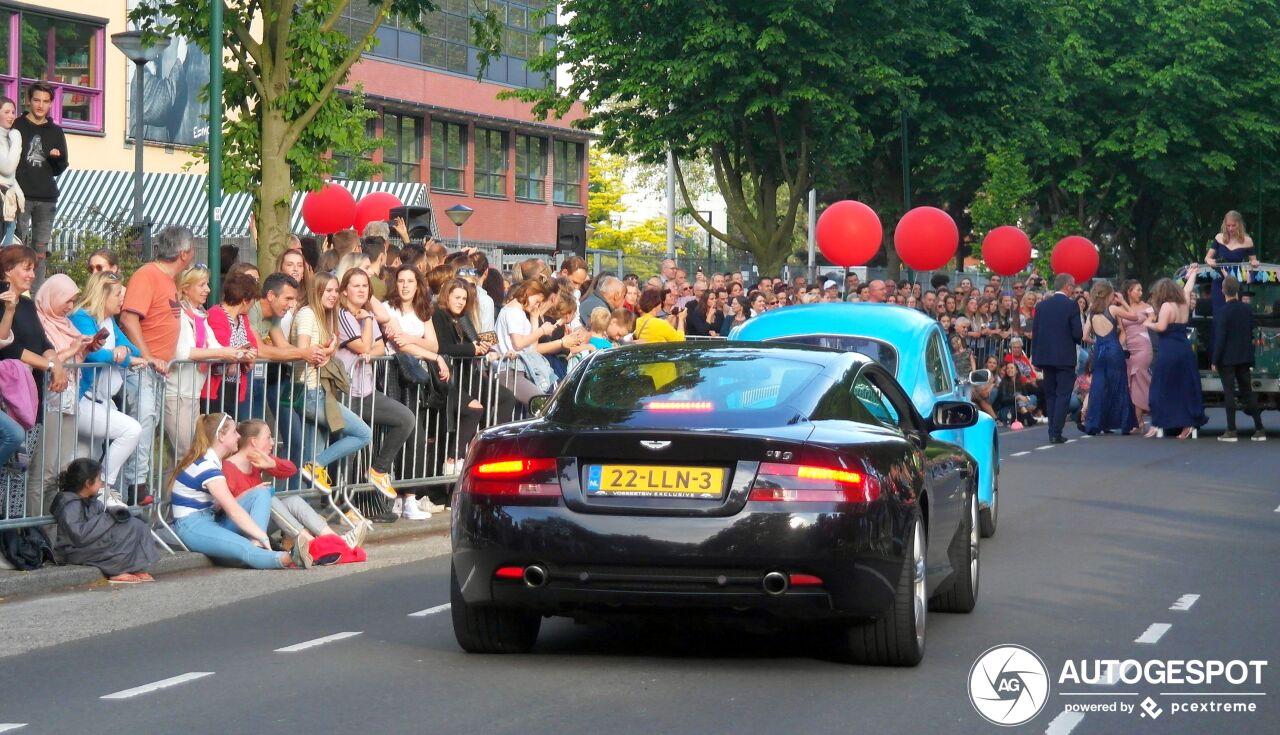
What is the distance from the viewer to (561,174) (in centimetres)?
6550

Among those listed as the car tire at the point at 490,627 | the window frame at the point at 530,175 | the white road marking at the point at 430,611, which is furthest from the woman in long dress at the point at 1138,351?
the window frame at the point at 530,175

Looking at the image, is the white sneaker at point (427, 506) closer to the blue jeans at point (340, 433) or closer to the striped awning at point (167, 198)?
the blue jeans at point (340, 433)

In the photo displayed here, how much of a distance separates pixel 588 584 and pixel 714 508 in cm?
58

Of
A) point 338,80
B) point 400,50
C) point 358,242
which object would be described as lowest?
point 358,242

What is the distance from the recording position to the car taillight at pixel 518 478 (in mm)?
7965

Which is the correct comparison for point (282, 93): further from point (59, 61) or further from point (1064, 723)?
point (59, 61)

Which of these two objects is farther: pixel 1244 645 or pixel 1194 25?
pixel 1194 25

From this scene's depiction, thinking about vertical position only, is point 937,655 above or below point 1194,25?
below

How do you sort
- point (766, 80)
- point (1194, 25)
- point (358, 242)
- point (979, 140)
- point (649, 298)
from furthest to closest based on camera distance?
point (1194, 25) → point (979, 140) → point (766, 80) → point (649, 298) → point (358, 242)

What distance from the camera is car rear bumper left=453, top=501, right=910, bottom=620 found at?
778cm

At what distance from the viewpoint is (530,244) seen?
62.9 m

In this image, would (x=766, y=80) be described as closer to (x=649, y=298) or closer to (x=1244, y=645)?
(x=649, y=298)

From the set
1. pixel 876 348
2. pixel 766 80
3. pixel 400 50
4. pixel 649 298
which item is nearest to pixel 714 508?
pixel 876 348

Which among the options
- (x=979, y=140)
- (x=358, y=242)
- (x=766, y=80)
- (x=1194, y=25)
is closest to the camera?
(x=358, y=242)
